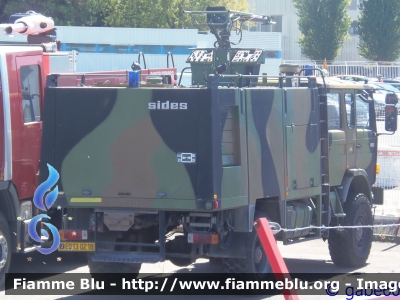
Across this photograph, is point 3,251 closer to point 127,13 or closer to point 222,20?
point 222,20

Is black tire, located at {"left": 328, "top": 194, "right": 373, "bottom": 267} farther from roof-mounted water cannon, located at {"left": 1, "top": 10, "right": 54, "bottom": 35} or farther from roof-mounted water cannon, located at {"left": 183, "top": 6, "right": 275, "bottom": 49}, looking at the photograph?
roof-mounted water cannon, located at {"left": 1, "top": 10, "right": 54, "bottom": 35}

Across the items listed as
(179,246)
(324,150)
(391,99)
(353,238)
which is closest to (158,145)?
(179,246)

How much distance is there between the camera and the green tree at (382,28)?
53.3m

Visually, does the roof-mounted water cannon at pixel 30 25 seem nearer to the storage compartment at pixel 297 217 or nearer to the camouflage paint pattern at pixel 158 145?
the camouflage paint pattern at pixel 158 145

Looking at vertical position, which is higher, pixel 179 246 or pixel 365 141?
pixel 365 141

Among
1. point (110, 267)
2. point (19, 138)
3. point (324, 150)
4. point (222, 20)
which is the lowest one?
point (110, 267)

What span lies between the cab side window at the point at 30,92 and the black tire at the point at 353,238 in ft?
14.0

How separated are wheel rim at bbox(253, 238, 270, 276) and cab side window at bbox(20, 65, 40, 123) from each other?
3249 mm

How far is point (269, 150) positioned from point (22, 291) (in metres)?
3.35

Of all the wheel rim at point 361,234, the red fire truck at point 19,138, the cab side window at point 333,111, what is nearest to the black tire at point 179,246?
the red fire truck at point 19,138

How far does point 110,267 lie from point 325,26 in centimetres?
4826

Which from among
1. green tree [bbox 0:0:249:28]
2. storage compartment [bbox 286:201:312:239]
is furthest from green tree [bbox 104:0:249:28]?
storage compartment [bbox 286:201:312:239]

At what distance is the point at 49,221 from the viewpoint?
873 centimetres

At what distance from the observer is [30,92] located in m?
8.90
